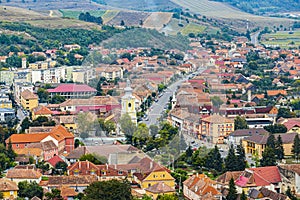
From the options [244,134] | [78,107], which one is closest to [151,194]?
[244,134]

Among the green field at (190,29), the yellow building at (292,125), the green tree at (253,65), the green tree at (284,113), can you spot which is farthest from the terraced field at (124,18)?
the yellow building at (292,125)

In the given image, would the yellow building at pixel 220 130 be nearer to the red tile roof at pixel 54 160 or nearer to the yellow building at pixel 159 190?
the yellow building at pixel 159 190

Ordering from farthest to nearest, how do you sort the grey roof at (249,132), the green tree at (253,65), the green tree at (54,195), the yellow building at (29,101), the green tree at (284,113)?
the green tree at (253,65) → the yellow building at (29,101) → the green tree at (284,113) → the grey roof at (249,132) → the green tree at (54,195)

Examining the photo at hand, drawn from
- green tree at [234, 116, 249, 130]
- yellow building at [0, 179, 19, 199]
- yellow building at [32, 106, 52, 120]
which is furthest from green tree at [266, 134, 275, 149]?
yellow building at [32, 106, 52, 120]

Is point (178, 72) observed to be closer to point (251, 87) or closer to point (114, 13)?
point (251, 87)

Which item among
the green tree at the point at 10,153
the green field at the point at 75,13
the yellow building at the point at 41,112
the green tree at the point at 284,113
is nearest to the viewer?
the green tree at the point at 10,153

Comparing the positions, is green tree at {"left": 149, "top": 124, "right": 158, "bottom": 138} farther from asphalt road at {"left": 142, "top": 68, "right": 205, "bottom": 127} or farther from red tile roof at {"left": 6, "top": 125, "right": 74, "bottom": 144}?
red tile roof at {"left": 6, "top": 125, "right": 74, "bottom": 144}

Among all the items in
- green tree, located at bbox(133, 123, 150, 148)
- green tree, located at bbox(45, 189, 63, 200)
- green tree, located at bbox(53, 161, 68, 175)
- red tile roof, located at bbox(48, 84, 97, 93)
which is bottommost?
green tree, located at bbox(53, 161, 68, 175)
